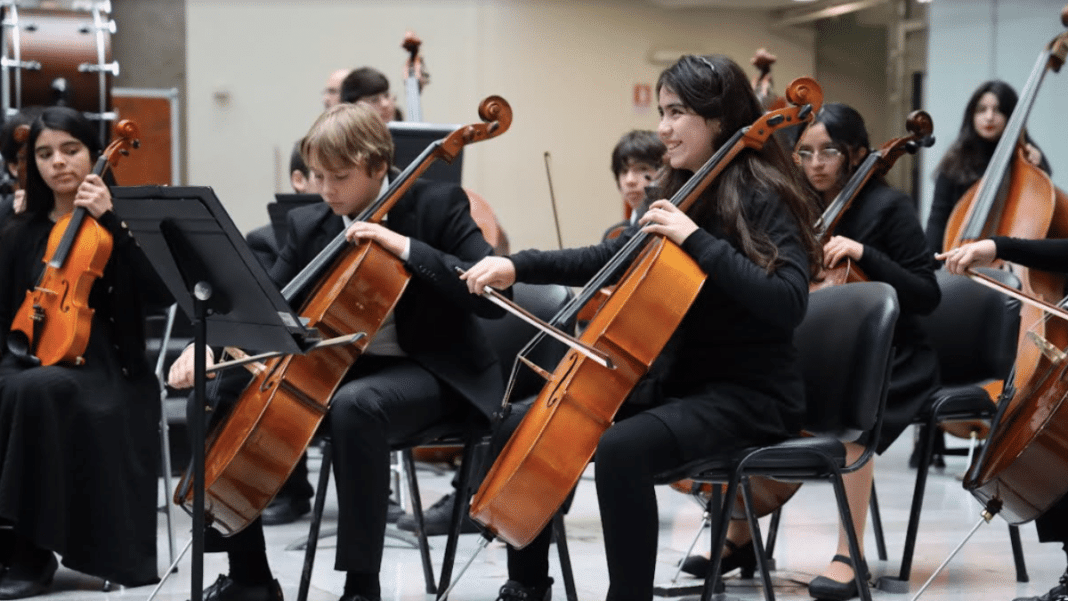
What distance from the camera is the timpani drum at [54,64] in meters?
4.45

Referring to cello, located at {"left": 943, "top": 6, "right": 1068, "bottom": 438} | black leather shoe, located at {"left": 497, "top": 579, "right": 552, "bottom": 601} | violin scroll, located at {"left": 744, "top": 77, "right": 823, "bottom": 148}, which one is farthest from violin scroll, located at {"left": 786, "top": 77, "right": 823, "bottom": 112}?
black leather shoe, located at {"left": 497, "top": 579, "right": 552, "bottom": 601}

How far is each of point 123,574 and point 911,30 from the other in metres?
5.36

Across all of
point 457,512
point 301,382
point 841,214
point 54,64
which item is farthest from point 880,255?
point 54,64

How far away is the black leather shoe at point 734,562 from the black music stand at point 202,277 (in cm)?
125

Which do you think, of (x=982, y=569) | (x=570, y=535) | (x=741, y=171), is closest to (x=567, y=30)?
(x=570, y=535)

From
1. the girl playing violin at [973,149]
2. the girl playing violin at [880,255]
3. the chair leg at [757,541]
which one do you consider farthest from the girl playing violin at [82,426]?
the girl playing violin at [973,149]

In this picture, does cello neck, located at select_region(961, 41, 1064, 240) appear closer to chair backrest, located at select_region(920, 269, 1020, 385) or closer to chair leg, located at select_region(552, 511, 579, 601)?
chair backrest, located at select_region(920, 269, 1020, 385)

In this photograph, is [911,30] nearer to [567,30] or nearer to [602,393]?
[567,30]

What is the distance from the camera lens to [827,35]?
288 inches

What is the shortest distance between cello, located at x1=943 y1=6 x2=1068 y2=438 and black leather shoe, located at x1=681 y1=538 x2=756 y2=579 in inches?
28.1

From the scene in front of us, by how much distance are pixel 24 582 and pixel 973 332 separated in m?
2.16

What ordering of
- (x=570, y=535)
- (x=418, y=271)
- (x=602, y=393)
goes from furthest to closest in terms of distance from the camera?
(x=570, y=535) → (x=418, y=271) → (x=602, y=393)

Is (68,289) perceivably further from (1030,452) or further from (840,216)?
(1030,452)

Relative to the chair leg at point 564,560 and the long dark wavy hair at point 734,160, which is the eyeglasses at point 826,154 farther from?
the chair leg at point 564,560
